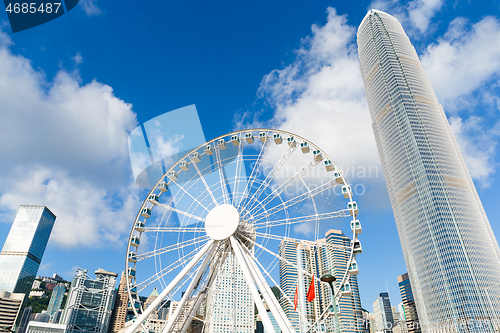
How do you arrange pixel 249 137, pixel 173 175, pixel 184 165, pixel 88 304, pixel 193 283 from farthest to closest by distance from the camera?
pixel 88 304, pixel 184 165, pixel 173 175, pixel 249 137, pixel 193 283

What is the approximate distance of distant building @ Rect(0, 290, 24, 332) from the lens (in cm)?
15638

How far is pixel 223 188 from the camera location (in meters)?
30.7

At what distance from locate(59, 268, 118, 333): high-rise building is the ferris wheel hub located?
126m

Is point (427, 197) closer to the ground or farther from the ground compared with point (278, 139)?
farther from the ground

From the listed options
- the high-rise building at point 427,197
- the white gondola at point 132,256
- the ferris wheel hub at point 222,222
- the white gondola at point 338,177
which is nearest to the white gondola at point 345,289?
the white gondola at point 338,177

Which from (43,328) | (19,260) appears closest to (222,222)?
(43,328)

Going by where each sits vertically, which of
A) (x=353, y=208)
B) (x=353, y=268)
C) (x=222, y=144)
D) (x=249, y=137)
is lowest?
(x=353, y=268)

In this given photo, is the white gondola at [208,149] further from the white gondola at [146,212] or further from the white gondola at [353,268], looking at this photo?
the white gondola at [353,268]

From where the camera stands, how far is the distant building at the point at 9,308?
156 m

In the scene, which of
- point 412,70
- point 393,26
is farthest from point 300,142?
Answer: point 393,26

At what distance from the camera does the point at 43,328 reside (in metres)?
126

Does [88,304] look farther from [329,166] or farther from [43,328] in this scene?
[329,166]

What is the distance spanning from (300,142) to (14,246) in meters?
219

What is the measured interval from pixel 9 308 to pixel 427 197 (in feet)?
619
